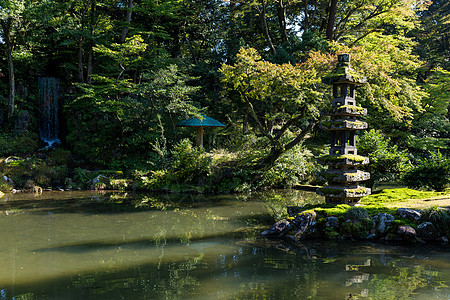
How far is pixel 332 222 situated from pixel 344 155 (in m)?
1.63

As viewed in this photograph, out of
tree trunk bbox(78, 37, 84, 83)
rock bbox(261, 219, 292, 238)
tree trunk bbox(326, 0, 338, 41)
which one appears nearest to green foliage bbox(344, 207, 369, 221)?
rock bbox(261, 219, 292, 238)

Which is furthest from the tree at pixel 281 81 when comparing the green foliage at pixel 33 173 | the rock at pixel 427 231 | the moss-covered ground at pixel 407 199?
the green foliage at pixel 33 173

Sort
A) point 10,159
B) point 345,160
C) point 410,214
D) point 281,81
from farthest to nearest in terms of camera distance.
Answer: point 10,159, point 281,81, point 345,160, point 410,214

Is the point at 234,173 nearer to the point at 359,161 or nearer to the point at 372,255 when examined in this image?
the point at 359,161

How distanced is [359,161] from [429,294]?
3.84m

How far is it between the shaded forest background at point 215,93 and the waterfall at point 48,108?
371mm

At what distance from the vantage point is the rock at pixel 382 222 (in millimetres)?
6883

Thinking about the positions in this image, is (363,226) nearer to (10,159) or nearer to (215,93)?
(215,93)

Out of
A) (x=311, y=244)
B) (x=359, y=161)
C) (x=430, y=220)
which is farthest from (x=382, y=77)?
(x=311, y=244)

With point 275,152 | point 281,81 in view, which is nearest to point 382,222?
point 281,81

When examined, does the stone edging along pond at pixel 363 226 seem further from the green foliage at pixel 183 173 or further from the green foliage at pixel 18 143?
the green foliage at pixel 18 143

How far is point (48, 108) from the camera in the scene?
1895 cm

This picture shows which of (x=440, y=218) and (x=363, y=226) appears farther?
(x=363, y=226)

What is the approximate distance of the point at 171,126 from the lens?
1709 centimetres
